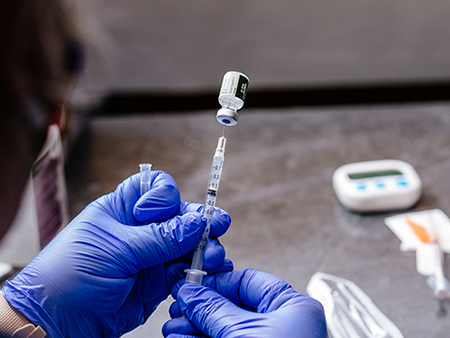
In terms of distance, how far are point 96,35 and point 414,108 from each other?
1.55 meters

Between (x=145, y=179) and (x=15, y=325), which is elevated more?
(x=145, y=179)

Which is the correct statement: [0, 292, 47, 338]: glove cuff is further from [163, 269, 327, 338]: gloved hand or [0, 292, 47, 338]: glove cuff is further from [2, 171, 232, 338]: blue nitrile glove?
[163, 269, 327, 338]: gloved hand

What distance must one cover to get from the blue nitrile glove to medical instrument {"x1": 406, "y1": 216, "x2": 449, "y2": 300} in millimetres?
544

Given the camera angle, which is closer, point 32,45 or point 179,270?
point 32,45

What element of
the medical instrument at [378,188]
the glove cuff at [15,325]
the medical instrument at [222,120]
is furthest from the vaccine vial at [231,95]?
the medical instrument at [378,188]

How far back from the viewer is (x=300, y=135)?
1549 millimetres

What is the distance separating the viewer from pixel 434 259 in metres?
0.98

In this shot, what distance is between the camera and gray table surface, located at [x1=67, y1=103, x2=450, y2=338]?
37.6 inches

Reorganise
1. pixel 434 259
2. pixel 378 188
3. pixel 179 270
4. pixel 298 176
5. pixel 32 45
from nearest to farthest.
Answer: pixel 32 45 < pixel 179 270 < pixel 434 259 < pixel 378 188 < pixel 298 176

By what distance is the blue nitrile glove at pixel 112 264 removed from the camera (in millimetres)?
641

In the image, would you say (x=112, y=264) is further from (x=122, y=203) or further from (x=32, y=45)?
Answer: (x=32, y=45)

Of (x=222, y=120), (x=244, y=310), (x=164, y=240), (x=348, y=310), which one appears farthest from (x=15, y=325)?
(x=348, y=310)

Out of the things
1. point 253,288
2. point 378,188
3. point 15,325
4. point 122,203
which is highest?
point 378,188

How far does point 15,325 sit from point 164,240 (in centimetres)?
29
